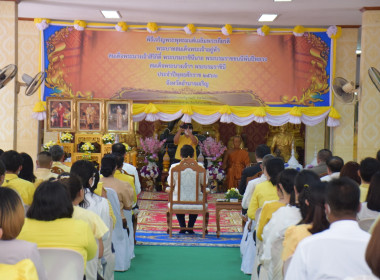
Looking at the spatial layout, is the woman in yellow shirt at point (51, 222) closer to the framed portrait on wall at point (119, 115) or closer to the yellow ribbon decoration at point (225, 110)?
the framed portrait on wall at point (119, 115)

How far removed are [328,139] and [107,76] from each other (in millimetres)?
4948

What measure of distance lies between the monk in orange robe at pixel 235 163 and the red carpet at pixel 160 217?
2.44 feet

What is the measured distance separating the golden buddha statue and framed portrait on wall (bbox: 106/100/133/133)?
15.8ft

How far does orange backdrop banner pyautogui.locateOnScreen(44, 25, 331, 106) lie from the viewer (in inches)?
484

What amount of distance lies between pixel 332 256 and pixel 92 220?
1.85 m

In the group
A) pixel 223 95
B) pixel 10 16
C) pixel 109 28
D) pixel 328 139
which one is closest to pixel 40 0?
pixel 10 16

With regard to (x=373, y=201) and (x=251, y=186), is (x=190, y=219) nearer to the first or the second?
(x=251, y=186)

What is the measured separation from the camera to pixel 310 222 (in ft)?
11.3

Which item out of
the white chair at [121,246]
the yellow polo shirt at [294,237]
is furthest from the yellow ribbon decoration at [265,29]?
the yellow polo shirt at [294,237]

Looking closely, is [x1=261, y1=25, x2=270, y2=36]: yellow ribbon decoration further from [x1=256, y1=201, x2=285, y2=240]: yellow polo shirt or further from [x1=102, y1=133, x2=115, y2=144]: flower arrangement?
[x1=256, y1=201, x2=285, y2=240]: yellow polo shirt

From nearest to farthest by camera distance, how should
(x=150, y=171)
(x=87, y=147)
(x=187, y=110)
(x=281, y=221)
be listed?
(x=281, y=221), (x=87, y=147), (x=187, y=110), (x=150, y=171)

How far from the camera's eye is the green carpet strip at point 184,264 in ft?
21.6

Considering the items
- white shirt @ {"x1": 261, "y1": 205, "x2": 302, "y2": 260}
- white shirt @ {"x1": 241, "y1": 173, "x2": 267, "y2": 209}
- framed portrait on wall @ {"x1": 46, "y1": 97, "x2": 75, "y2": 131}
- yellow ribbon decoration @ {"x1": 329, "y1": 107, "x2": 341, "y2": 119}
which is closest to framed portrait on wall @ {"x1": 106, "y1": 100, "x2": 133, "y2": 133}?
framed portrait on wall @ {"x1": 46, "y1": 97, "x2": 75, "y2": 131}

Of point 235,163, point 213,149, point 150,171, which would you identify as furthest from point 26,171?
point 213,149
